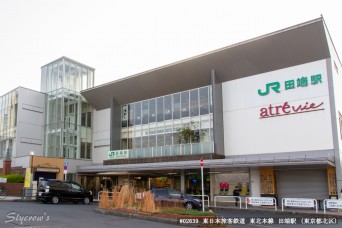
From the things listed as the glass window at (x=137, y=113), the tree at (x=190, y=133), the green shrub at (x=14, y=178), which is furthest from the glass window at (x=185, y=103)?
the green shrub at (x=14, y=178)

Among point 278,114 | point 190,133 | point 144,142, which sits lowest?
point 144,142

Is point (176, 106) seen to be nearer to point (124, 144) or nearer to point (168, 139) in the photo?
point (168, 139)

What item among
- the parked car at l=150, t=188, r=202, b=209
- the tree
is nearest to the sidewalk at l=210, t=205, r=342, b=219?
the parked car at l=150, t=188, r=202, b=209

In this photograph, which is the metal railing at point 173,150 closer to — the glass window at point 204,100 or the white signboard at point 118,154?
the white signboard at point 118,154

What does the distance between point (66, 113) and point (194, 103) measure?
15439mm

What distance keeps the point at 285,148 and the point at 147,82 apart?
47.7 ft

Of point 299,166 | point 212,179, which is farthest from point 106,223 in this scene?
point 212,179

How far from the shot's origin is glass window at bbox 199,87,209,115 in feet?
101

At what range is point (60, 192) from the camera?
2531cm

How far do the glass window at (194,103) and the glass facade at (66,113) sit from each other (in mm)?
14177

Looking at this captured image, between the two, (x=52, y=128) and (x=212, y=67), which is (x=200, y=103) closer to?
→ (x=212, y=67)

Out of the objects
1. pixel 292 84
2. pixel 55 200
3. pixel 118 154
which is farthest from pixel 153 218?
pixel 118 154

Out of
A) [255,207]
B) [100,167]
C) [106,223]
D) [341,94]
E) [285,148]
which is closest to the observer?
[106,223]

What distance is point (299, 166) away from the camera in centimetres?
2422
